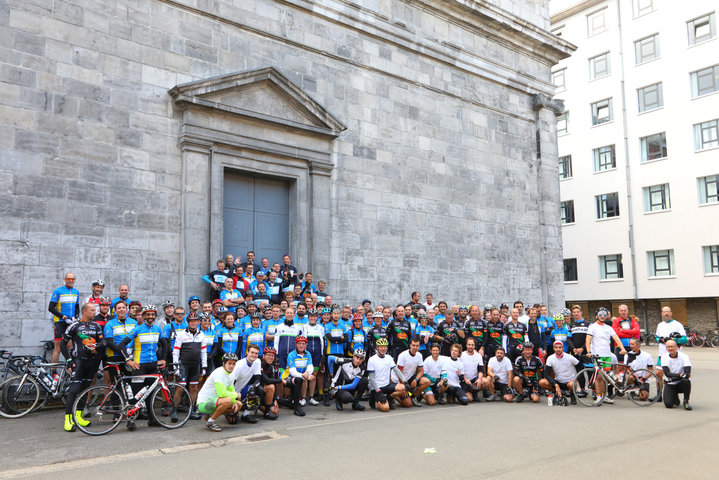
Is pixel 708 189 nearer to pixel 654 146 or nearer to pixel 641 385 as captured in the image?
pixel 654 146

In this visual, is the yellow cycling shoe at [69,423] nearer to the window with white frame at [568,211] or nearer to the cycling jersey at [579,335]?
the cycling jersey at [579,335]

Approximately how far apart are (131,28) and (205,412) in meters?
8.11

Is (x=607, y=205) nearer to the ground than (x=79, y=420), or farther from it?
farther from it

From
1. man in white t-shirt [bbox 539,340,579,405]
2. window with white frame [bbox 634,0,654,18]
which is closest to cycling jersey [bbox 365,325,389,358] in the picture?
man in white t-shirt [bbox 539,340,579,405]

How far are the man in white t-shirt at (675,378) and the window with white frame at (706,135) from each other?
23.0 metres

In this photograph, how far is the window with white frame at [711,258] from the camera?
96.8 ft

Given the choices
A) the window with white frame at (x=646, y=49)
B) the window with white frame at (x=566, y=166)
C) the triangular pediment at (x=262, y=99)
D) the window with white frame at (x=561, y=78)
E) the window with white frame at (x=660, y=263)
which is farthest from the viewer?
the window with white frame at (x=561, y=78)

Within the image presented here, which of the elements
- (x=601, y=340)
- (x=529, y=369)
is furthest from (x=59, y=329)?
(x=601, y=340)

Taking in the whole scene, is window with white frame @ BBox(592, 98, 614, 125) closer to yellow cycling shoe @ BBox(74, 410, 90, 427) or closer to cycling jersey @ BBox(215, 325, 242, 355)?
cycling jersey @ BBox(215, 325, 242, 355)

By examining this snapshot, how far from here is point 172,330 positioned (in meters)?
10.1

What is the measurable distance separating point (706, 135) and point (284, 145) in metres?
25.0

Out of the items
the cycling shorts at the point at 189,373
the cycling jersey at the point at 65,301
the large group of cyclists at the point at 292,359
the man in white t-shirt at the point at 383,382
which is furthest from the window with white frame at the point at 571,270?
the cycling jersey at the point at 65,301

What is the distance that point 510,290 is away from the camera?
19266 millimetres

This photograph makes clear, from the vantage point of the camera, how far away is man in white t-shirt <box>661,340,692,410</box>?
10.9 m
